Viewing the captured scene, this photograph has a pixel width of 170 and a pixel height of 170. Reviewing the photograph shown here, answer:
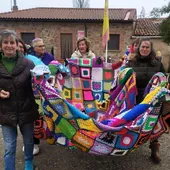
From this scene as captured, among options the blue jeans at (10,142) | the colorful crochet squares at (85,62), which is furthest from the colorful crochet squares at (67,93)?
the blue jeans at (10,142)

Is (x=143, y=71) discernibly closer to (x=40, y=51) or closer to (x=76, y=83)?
(x=76, y=83)

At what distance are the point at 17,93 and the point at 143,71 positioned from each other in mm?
1462

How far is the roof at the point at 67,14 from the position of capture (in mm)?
14367

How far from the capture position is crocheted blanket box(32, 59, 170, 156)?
1.90m

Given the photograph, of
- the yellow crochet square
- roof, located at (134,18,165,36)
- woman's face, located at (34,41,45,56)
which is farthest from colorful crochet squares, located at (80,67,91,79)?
roof, located at (134,18,165,36)

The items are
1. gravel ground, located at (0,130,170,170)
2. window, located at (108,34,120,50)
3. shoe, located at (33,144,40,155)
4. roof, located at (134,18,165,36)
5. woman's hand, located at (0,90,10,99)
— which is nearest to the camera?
woman's hand, located at (0,90,10,99)

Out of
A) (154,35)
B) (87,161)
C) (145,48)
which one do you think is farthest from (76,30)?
(87,161)

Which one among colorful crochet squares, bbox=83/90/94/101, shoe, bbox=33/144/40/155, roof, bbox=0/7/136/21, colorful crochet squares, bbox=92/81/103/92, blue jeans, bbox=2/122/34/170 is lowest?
shoe, bbox=33/144/40/155

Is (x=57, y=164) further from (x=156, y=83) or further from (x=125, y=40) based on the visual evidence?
(x=125, y=40)

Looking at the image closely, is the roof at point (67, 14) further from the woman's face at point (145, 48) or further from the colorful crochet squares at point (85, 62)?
the woman's face at point (145, 48)

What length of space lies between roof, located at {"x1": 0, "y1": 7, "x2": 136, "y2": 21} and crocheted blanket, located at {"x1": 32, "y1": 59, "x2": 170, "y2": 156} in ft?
42.1

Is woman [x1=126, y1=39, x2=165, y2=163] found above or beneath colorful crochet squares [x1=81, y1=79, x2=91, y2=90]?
above

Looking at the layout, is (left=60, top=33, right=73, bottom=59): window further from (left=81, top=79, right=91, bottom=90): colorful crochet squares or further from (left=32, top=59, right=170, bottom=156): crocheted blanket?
(left=32, top=59, right=170, bottom=156): crocheted blanket

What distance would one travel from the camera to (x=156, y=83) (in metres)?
2.32
